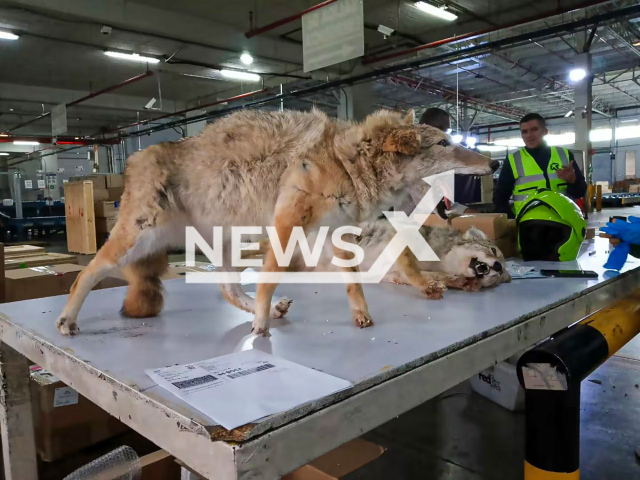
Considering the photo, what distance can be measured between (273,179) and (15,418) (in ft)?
3.63

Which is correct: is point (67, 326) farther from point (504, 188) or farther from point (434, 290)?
point (504, 188)

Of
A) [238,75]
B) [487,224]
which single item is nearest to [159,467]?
[487,224]

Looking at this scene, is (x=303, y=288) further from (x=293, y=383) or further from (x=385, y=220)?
(x=293, y=383)

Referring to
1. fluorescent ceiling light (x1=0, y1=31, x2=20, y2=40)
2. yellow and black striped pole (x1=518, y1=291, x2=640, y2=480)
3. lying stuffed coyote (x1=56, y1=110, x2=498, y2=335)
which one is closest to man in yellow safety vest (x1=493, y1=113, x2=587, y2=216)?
yellow and black striped pole (x1=518, y1=291, x2=640, y2=480)

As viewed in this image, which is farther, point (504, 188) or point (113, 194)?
point (113, 194)

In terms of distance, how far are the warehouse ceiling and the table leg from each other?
131 inches

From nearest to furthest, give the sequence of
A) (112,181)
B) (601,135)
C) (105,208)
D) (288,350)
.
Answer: (288,350) < (105,208) < (112,181) < (601,135)

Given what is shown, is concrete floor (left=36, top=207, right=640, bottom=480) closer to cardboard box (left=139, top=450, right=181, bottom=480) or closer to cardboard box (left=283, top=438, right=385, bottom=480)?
cardboard box (left=283, top=438, right=385, bottom=480)

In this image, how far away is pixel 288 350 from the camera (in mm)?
1013

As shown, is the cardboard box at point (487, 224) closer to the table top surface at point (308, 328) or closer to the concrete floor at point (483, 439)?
the table top surface at point (308, 328)

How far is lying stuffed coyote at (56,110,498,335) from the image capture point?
1.15 meters

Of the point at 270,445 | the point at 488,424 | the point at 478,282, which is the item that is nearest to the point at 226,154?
the point at 270,445

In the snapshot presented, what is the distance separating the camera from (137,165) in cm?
127

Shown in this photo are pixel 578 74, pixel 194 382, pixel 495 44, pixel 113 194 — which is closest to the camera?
pixel 194 382
